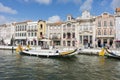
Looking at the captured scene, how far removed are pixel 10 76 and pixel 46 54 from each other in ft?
74.1

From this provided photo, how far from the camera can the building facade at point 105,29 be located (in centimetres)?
6317

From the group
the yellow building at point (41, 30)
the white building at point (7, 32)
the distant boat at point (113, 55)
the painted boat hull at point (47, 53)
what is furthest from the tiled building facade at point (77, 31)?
the painted boat hull at point (47, 53)

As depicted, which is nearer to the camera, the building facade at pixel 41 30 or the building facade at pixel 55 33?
the building facade at pixel 55 33

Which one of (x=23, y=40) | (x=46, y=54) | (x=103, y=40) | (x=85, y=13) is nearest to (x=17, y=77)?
(x=46, y=54)

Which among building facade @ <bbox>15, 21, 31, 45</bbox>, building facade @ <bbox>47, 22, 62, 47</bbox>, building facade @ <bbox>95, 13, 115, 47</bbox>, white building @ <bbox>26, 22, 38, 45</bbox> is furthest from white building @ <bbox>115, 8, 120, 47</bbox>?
building facade @ <bbox>15, 21, 31, 45</bbox>

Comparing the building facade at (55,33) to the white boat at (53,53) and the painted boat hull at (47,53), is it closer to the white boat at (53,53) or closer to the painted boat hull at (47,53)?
the painted boat hull at (47,53)

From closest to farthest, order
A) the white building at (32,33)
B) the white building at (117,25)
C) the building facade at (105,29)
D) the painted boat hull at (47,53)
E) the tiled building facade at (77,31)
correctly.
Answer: the painted boat hull at (47,53), the white building at (117,25), the building facade at (105,29), the tiled building facade at (77,31), the white building at (32,33)

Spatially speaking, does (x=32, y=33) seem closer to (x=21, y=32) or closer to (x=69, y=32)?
Result: (x=21, y=32)

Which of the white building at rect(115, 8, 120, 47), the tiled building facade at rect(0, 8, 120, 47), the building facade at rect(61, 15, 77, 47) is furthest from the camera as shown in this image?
the building facade at rect(61, 15, 77, 47)

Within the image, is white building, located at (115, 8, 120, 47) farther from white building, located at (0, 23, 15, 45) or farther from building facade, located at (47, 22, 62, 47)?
white building, located at (0, 23, 15, 45)

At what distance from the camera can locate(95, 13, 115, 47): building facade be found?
63.2m

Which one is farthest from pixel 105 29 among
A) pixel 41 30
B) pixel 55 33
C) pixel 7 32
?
pixel 7 32

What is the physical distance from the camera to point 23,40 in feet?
289

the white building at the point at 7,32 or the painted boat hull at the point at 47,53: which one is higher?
the white building at the point at 7,32
